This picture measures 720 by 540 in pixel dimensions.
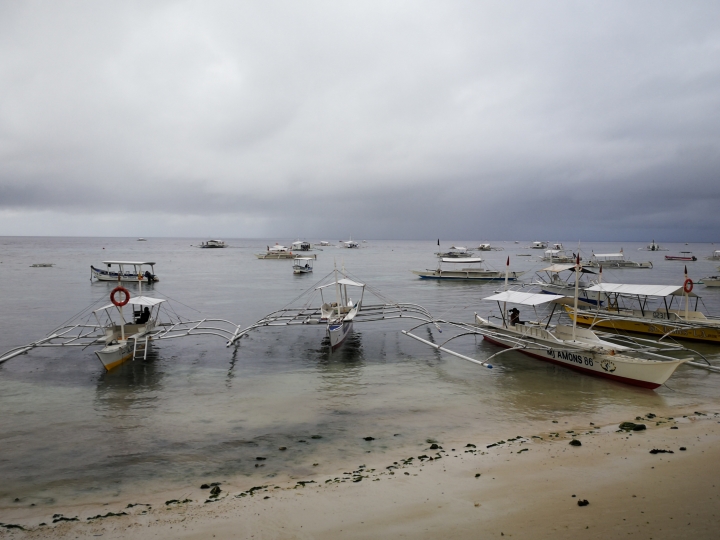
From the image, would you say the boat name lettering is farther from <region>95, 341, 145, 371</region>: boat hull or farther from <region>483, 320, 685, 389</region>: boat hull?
<region>95, 341, 145, 371</region>: boat hull

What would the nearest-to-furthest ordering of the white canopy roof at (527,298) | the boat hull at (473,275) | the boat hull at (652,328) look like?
the white canopy roof at (527,298)
the boat hull at (652,328)
the boat hull at (473,275)

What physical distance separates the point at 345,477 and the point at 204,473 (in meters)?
3.18

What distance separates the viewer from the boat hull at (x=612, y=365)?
15.5 metres

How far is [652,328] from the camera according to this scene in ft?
83.2

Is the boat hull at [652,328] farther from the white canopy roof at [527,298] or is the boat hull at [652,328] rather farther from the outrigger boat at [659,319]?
the white canopy roof at [527,298]

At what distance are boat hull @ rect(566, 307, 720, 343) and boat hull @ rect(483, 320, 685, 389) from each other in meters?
3.89

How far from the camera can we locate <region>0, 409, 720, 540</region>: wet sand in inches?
296

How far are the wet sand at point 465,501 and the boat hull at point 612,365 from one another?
14.8 feet

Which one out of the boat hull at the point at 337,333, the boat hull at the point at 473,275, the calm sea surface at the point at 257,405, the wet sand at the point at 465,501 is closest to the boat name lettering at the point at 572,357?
the calm sea surface at the point at 257,405

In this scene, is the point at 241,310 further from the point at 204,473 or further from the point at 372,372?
the point at 204,473

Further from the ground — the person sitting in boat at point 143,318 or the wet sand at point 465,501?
the person sitting in boat at point 143,318

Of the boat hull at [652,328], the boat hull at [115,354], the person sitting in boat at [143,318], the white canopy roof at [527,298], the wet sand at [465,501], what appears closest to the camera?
the wet sand at [465,501]

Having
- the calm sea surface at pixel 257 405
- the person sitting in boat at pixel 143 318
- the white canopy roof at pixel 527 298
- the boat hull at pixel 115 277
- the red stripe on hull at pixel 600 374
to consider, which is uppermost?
the white canopy roof at pixel 527 298

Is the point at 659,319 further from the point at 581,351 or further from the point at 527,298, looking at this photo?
the point at 581,351
